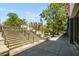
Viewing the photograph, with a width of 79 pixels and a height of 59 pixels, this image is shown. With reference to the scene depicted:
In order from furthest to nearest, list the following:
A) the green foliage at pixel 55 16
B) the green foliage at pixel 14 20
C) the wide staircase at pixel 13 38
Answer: the green foliage at pixel 14 20 < the green foliage at pixel 55 16 < the wide staircase at pixel 13 38

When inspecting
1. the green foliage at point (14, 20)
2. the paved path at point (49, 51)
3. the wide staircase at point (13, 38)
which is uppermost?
the green foliage at point (14, 20)

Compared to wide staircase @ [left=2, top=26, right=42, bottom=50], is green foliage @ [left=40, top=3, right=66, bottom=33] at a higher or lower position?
higher

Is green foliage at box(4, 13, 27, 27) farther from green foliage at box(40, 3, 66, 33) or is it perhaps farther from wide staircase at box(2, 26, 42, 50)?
wide staircase at box(2, 26, 42, 50)

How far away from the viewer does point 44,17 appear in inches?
1485

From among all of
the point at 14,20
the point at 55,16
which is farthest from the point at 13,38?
the point at 14,20

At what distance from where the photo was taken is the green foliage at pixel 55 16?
34469 millimetres

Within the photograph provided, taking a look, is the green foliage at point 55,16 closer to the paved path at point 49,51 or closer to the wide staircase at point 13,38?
the wide staircase at point 13,38

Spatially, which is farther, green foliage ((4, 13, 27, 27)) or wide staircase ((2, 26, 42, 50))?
green foliage ((4, 13, 27, 27))

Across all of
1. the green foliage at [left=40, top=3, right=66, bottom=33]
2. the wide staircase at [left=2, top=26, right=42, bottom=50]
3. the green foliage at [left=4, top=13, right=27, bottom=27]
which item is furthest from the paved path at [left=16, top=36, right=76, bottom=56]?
the green foliage at [left=4, top=13, right=27, bottom=27]

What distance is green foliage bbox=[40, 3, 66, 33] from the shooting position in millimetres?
34469

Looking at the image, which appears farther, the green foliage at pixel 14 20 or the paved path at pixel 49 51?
the green foliage at pixel 14 20

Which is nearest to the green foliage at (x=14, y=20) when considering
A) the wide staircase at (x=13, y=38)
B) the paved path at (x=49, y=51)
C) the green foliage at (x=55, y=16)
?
the green foliage at (x=55, y=16)

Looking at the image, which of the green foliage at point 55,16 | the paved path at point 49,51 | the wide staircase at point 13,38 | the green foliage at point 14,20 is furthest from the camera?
the green foliage at point 14,20


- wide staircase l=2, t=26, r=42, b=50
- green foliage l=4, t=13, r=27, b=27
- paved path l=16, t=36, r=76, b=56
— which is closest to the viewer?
paved path l=16, t=36, r=76, b=56
